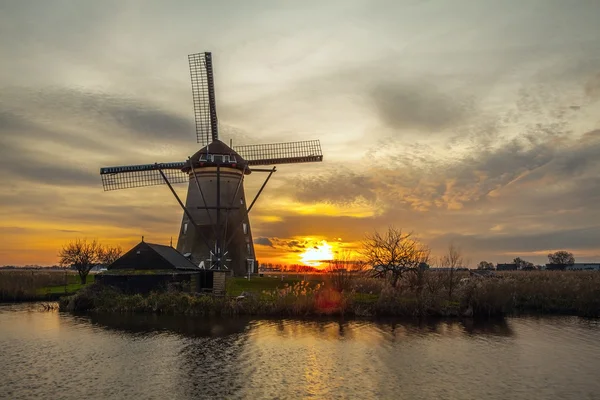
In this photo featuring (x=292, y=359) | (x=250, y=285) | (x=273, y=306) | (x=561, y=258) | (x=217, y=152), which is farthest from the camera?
(x=561, y=258)

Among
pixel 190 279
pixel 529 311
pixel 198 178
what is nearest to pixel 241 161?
pixel 198 178

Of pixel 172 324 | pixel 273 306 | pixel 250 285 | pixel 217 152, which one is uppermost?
pixel 217 152

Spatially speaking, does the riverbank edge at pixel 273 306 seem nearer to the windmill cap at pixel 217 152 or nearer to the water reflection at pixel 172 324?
the water reflection at pixel 172 324

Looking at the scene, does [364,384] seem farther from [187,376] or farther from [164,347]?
[164,347]

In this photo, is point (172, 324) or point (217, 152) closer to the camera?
point (172, 324)

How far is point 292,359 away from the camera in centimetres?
2027

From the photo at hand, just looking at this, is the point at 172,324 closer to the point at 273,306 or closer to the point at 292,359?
the point at 273,306

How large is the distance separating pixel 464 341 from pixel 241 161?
1157 inches

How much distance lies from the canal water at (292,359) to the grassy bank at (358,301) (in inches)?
99.8

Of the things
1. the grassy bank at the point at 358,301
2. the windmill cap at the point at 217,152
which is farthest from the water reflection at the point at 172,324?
the windmill cap at the point at 217,152

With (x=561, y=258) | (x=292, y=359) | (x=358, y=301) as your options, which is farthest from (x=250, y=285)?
(x=561, y=258)

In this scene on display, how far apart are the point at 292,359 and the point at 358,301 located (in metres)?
14.2

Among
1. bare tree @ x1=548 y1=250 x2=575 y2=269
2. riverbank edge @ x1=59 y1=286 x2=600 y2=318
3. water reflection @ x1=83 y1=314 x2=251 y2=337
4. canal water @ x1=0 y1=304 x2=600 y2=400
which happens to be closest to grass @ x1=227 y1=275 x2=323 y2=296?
riverbank edge @ x1=59 y1=286 x2=600 y2=318

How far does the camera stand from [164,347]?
72.8ft
